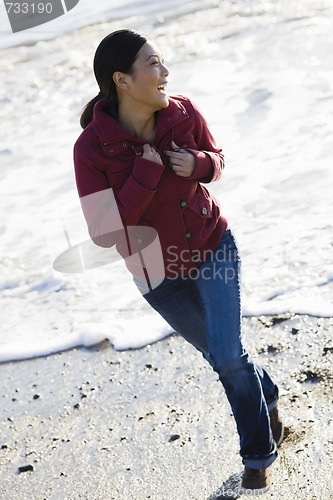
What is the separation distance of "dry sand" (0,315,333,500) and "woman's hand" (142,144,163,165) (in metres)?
1.53

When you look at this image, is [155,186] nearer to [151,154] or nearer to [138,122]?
[151,154]

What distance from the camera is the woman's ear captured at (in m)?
3.08

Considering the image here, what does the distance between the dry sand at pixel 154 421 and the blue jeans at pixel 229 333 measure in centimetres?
28

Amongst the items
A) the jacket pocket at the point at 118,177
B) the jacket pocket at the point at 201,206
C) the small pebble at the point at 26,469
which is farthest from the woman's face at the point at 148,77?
the small pebble at the point at 26,469

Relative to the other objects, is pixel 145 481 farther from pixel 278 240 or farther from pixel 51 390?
pixel 278 240

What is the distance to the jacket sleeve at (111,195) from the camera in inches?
117

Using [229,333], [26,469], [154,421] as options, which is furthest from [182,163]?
[26,469]

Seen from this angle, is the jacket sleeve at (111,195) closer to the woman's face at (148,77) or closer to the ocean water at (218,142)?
the woman's face at (148,77)

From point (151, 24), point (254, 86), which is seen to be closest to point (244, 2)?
point (151, 24)

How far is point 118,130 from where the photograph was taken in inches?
120

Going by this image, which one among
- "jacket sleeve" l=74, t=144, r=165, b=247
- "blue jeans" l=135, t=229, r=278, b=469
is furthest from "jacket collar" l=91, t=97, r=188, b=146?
"blue jeans" l=135, t=229, r=278, b=469

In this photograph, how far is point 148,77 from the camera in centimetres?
305
